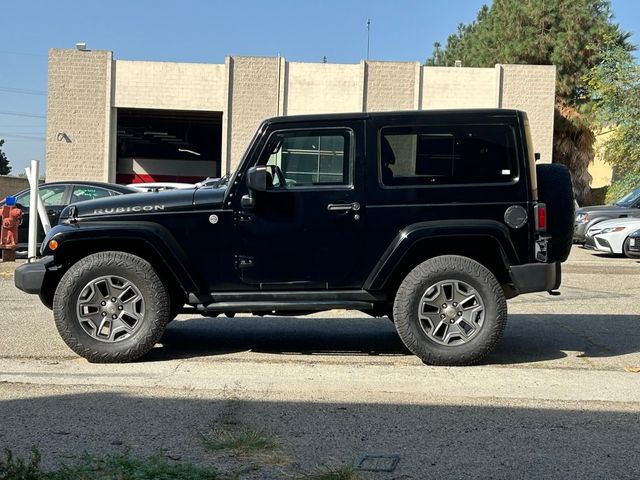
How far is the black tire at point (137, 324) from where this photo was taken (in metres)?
6.83

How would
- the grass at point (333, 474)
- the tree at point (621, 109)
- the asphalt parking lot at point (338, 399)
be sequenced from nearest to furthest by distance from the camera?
the grass at point (333, 474), the asphalt parking lot at point (338, 399), the tree at point (621, 109)

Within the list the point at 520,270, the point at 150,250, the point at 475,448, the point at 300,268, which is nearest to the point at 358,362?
the point at 300,268

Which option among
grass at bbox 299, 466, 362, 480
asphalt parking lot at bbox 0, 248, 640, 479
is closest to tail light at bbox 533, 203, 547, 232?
asphalt parking lot at bbox 0, 248, 640, 479

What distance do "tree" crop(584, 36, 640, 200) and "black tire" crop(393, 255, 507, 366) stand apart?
20622 millimetres

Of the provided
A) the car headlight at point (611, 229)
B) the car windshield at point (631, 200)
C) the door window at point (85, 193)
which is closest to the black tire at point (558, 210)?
the door window at point (85, 193)

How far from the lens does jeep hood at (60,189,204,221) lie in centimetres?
691

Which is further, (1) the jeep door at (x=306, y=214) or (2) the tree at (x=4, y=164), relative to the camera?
(2) the tree at (x=4, y=164)

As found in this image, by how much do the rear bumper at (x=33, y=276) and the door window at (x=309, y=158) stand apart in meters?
2.07

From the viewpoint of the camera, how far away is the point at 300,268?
22.7 ft

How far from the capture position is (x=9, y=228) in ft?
47.8

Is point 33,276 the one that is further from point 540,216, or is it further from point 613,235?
point 613,235

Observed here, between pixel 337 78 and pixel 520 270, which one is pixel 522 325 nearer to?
pixel 520 270

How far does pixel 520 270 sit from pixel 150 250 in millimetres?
3113

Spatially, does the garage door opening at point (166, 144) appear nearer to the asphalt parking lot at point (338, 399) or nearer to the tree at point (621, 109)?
the tree at point (621, 109)
